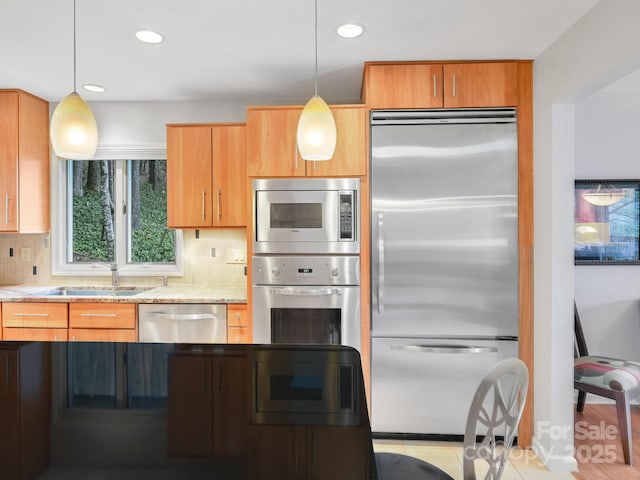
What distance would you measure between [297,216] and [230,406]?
179cm

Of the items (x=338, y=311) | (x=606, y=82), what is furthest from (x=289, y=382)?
(x=606, y=82)

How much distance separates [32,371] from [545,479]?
248cm

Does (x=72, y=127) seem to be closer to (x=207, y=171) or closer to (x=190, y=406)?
(x=190, y=406)

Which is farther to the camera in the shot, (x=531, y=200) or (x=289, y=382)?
(x=531, y=200)

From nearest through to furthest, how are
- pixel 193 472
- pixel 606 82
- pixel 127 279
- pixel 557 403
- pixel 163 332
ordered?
pixel 193 472, pixel 606 82, pixel 557 403, pixel 163 332, pixel 127 279

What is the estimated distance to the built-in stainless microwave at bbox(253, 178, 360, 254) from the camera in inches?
104

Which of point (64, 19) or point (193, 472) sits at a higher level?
point (64, 19)

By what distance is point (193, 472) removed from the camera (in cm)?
68

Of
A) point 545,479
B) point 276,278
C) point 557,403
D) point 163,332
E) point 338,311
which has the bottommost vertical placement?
point 545,479

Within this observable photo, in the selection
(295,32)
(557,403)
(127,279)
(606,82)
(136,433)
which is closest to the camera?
(136,433)

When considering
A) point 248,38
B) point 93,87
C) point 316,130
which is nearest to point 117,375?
point 316,130

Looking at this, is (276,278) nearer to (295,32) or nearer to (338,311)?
(338,311)

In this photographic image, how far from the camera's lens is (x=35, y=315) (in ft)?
9.45

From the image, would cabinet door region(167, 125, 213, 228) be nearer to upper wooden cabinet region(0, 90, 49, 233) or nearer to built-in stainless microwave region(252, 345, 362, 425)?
upper wooden cabinet region(0, 90, 49, 233)
